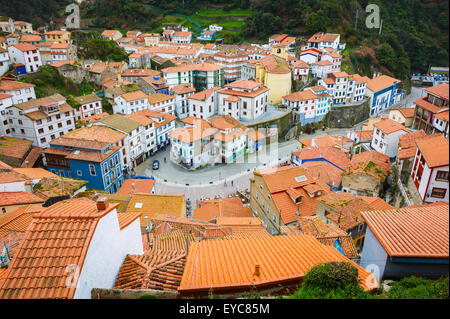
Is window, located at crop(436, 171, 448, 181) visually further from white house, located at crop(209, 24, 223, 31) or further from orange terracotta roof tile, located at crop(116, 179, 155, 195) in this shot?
white house, located at crop(209, 24, 223, 31)

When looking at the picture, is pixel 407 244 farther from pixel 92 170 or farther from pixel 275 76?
pixel 275 76

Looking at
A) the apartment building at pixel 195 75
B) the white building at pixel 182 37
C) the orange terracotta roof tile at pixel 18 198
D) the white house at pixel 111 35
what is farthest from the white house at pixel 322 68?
the orange terracotta roof tile at pixel 18 198

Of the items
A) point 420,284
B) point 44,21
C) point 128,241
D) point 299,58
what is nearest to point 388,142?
point 420,284

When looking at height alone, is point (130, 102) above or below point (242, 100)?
above

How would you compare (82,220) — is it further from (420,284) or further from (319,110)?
(319,110)

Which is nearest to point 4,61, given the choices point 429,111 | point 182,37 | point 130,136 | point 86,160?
point 130,136

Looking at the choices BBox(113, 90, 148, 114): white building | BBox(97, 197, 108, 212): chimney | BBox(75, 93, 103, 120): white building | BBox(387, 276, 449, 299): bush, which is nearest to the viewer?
BBox(387, 276, 449, 299): bush

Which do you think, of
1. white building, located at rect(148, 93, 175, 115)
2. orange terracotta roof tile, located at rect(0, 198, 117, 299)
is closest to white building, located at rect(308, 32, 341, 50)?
white building, located at rect(148, 93, 175, 115)
